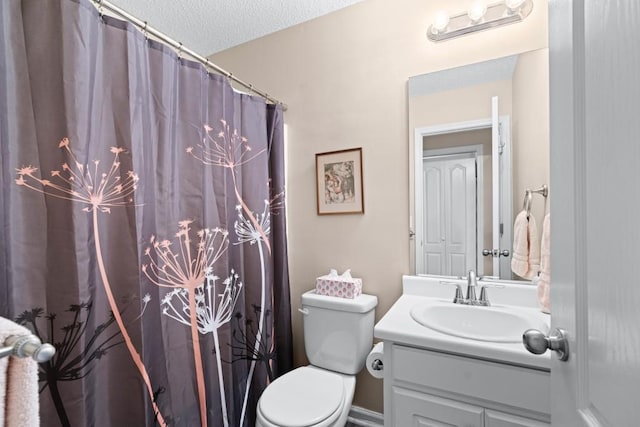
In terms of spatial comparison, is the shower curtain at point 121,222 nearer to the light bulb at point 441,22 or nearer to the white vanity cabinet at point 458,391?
the white vanity cabinet at point 458,391

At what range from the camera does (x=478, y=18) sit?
137cm

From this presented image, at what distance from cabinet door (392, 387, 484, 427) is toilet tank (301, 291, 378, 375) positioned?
1.35ft

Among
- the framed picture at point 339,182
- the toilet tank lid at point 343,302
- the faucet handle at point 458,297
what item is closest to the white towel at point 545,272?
the faucet handle at point 458,297

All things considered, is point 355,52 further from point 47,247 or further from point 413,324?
point 47,247

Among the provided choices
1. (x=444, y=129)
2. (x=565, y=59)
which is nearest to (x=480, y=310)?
(x=444, y=129)

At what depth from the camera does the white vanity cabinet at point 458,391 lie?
2.99ft

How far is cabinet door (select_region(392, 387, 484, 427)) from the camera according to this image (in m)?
0.99

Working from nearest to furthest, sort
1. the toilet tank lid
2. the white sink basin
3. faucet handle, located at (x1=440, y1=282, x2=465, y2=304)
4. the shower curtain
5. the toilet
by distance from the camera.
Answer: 1. the shower curtain
2. the white sink basin
3. the toilet
4. faucet handle, located at (x1=440, y1=282, x2=465, y2=304)
5. the toilet tank lid

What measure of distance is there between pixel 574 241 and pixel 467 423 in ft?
2.60

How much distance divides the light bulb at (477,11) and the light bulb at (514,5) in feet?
0.30

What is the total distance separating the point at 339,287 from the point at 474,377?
754mm

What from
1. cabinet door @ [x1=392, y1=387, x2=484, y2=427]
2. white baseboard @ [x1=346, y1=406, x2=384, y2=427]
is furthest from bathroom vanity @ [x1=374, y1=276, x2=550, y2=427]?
white baseboard @ [x1=346, y1=406, x2=384, y2=427]

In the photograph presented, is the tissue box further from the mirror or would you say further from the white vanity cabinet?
the white vanity cabinet

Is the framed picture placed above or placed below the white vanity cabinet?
above
